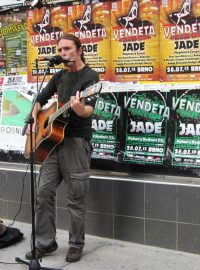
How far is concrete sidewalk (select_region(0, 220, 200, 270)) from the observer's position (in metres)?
4.32

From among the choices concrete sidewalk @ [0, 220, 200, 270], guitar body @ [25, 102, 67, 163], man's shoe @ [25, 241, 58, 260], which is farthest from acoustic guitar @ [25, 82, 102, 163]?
concrete sidewalk @ [0, 220, 200, 270]

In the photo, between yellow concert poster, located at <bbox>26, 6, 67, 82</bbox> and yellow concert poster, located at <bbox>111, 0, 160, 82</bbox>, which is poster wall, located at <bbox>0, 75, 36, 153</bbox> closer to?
yellow concert poster, located at <bbox>26, 6, 67, 82</bbox>

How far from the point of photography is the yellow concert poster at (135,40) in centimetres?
482

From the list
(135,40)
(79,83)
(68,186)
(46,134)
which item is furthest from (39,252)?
(135,40)

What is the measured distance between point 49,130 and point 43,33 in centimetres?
175

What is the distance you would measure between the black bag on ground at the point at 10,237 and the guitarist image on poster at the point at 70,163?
47cm

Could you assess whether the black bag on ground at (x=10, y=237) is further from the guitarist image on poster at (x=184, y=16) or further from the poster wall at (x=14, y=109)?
the guitarist image on poster at (x=184, y=16)

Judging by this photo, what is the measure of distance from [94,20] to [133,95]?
90 centimetres

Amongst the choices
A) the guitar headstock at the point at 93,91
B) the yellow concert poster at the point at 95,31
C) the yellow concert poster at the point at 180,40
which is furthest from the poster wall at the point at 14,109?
the guitar headstock at the point at 93,91

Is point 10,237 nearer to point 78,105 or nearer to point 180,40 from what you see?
point 78,105

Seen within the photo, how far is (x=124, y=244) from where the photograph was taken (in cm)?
488

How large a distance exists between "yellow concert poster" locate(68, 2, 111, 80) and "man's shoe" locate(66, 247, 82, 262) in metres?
1.77

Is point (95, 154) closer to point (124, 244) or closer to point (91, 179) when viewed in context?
point (91, 179)

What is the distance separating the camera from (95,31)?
5.17m
